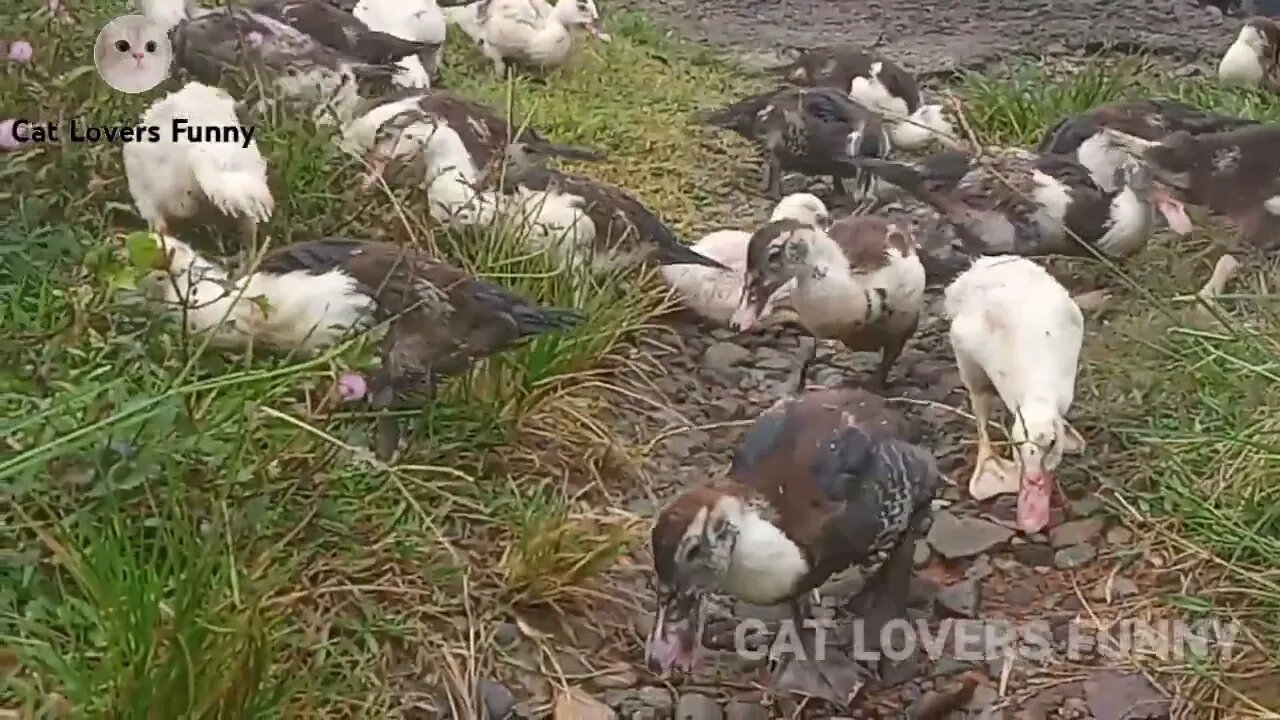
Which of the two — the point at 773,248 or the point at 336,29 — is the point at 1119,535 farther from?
the point at 336,29

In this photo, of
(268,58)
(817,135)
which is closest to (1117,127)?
(817,135)

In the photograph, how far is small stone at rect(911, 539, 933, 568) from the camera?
3.10m

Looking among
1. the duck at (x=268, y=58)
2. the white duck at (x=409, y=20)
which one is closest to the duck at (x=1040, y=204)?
the duck at (x=268, y=58)

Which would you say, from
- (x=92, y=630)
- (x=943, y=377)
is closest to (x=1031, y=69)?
(x=943, y=377)

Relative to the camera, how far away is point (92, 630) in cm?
215

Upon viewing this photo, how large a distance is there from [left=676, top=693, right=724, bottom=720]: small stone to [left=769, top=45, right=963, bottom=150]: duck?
3.32 m

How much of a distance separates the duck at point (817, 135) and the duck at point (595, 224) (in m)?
1.25

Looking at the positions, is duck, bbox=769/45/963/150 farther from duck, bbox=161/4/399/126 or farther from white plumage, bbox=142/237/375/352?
white plumage, bbox=142/237/375/352

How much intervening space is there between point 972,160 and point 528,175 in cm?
139

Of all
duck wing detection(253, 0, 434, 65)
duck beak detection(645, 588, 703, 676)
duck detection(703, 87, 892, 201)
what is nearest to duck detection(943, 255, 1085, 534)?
duck beak detection(645, 588, 703, 676)

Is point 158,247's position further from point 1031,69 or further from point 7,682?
point 1031,69

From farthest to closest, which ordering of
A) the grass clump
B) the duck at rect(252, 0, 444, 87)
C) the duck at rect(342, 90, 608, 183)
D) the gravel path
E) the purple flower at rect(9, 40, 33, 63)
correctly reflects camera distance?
1. the gravel path
2. the duck at rect(252, 0, 444, 87)
3. the duck at rect(342, 90, 608, 183)
4. the purple flower at rect(9, 40, 33, 63)
5. the grass clump

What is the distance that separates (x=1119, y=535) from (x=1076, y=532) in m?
0.09

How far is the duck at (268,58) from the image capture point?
4621mm
